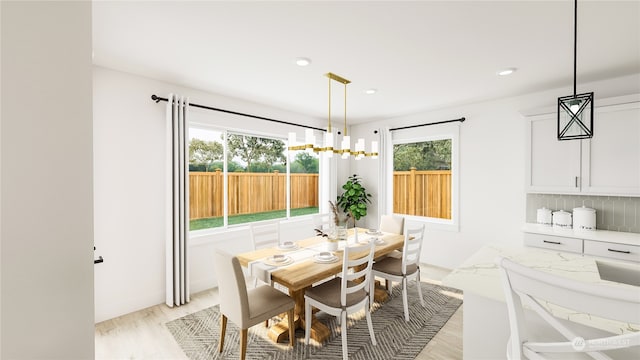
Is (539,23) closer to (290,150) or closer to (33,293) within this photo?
(290,150)

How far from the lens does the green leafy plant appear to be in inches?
198

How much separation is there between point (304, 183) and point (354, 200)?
3.25 ft

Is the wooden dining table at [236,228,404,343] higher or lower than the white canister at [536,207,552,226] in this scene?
lower

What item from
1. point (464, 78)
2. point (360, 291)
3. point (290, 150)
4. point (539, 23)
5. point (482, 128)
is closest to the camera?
point (539, 23)

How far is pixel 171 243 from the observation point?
3.05 meters

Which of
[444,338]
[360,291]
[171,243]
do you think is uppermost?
[171,243]

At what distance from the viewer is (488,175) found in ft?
12.6

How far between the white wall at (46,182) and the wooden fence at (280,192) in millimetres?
3222

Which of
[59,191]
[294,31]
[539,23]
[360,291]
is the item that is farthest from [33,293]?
[539,23]

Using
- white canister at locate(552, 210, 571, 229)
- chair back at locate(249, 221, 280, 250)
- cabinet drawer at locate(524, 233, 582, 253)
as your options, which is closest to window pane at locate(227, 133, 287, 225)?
chair back at locate(249, 221, 280, 250)

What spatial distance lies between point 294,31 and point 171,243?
8.41 ft

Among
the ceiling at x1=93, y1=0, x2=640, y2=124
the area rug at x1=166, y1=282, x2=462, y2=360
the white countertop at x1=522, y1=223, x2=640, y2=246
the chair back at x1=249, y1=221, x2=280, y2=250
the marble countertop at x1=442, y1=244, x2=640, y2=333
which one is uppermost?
the ceiling at x1=93, y1=0, x2=640, y2=124

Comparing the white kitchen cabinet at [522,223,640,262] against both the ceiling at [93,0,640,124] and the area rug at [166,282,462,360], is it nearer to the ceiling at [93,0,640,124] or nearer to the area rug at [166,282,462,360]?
the area rug at [166,282,462,360]

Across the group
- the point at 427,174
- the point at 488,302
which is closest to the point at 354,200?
the point at 427,174
